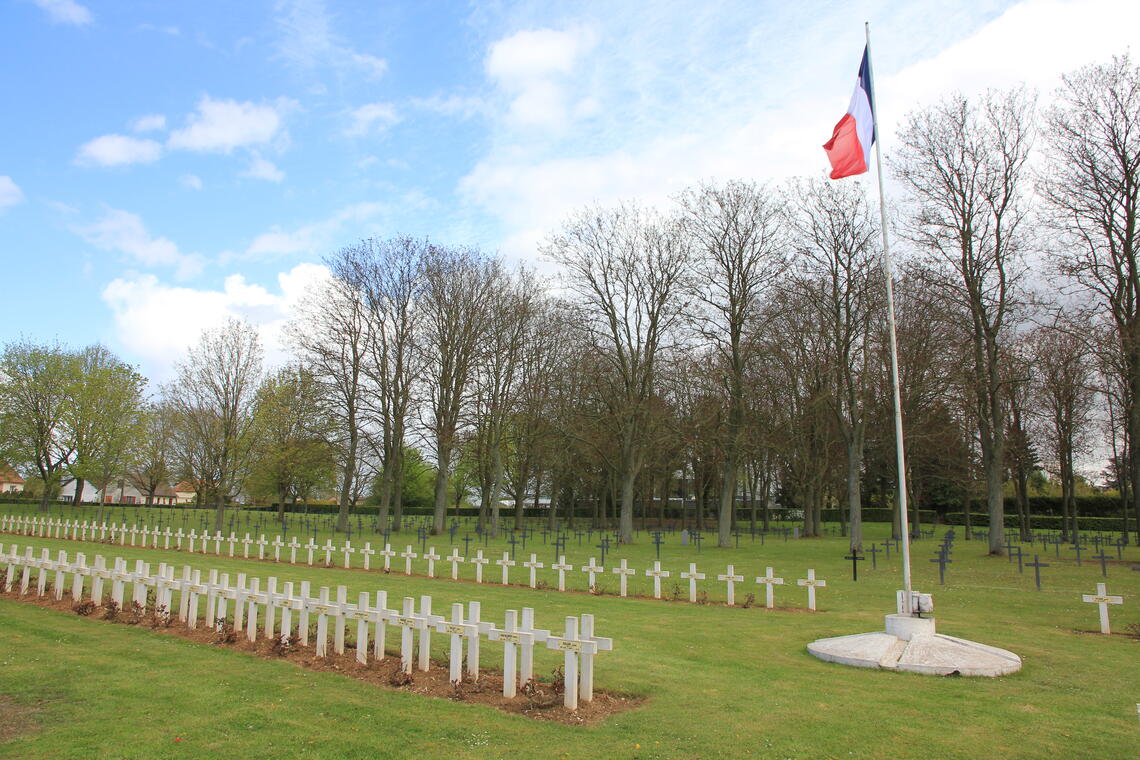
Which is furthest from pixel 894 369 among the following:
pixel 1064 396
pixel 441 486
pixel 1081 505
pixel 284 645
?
pixel 1081 505

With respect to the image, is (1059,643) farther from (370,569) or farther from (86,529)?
(86,529)

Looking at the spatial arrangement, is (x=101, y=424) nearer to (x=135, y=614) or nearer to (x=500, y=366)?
(x=500, y=366)

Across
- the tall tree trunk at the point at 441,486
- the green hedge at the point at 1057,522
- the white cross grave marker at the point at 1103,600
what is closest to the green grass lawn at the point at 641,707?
the white cross grave marker at the point at 1103,600

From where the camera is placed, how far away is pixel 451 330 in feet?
114

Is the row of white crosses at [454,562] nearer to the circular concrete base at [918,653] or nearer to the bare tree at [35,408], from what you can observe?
the circular concrete base at [918,653]

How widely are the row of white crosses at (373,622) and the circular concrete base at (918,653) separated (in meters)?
3.10

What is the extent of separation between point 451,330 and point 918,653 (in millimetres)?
28841

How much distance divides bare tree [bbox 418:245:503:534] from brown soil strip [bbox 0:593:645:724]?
25.9 m

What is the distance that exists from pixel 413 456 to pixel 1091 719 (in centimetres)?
4036

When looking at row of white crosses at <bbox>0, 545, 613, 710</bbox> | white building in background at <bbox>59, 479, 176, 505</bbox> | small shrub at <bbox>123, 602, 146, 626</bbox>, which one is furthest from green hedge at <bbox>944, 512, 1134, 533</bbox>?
white building in background at <bbox>59, 479, 176, 505</bbox>

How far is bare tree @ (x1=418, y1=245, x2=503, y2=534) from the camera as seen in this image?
34844mm

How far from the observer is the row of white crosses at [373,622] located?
20.5 ft

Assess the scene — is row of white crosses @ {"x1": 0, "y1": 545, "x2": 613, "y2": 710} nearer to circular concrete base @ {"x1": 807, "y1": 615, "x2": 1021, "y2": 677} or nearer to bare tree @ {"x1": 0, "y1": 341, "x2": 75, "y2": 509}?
circular concrete base @ {"x1": 807, "y1": 615, "x2": 1021, "y2": 677}

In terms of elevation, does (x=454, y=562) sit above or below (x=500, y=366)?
below
